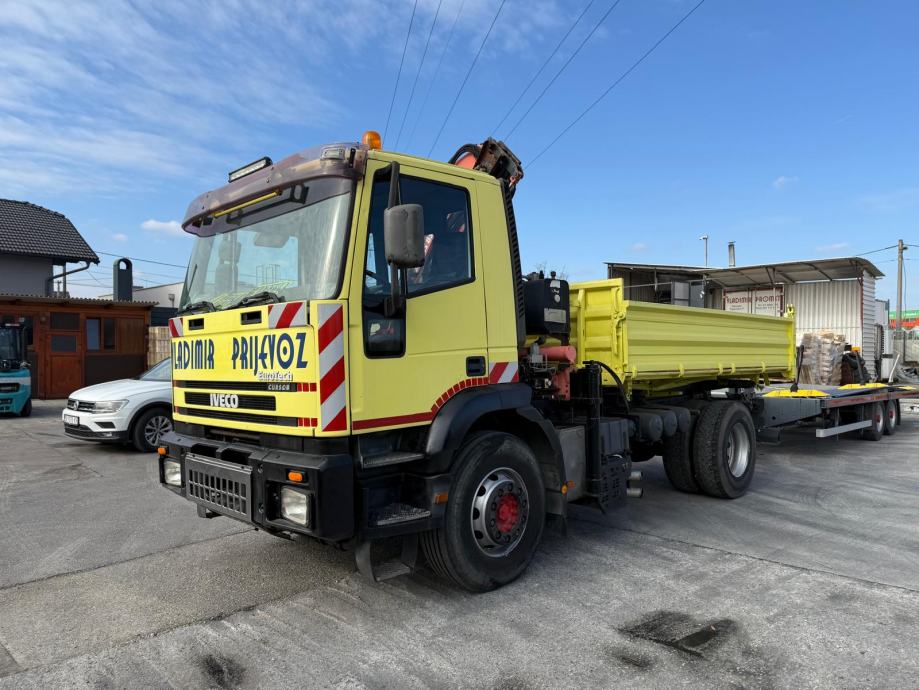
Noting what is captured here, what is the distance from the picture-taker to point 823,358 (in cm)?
1273

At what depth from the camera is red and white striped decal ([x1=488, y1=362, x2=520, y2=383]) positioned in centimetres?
433

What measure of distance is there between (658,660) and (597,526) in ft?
8.11

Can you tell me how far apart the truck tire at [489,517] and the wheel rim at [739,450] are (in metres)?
3.45

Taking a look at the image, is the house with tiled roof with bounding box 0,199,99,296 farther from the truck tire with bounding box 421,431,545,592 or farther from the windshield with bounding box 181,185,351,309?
the truck tire with bounding box 421,431,545,592

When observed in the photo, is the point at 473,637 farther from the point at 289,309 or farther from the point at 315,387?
the point at 289,309

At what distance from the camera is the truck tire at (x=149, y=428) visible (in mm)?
9859

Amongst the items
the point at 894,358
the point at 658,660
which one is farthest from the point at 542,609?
the point at 894,358

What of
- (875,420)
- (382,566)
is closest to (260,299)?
(382,566)

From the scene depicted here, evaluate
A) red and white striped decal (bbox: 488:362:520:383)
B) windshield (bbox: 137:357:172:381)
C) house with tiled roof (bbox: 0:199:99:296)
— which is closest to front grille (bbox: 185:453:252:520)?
red and white striped decal (bbox: 488:362:520:383)

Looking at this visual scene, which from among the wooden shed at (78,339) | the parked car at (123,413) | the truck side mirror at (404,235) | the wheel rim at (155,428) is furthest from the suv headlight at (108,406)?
the wooden shed at (78,339)

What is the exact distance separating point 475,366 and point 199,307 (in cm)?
193

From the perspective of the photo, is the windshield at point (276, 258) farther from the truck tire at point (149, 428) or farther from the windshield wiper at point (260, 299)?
the truck tire at point (149, 428)

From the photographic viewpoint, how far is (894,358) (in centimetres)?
1541

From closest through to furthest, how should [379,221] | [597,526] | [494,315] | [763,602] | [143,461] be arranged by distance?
[379,221] < [763,602] < [494,315] < [597,526] < [143,461]
